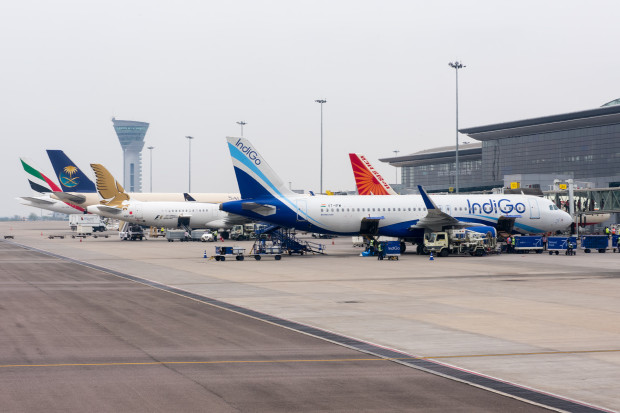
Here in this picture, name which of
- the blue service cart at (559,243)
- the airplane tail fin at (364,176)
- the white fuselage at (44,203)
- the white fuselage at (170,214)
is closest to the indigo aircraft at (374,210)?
the blue service cart at (559,243)

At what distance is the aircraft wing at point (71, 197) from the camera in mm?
107469

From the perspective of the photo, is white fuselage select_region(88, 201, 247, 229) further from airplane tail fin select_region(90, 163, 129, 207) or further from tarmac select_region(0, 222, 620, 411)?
tarmac select_region(0, 222, 620, 411)

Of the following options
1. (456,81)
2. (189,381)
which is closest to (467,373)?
(189,381)

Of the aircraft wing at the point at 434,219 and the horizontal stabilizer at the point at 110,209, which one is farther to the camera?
the horizontal stabilizer at the point at 110,209

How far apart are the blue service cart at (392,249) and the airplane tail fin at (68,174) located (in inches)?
2687

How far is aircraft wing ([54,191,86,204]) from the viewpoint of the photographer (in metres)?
107

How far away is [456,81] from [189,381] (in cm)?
7047

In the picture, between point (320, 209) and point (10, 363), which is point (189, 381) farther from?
point (320, 209)

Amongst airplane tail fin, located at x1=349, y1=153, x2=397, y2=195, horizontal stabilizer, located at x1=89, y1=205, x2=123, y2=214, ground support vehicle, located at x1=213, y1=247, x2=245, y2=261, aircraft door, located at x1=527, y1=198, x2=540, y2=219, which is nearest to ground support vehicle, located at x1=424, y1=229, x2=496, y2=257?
aircraft door, located at x1=527, y1=198, x2=540, y2=219

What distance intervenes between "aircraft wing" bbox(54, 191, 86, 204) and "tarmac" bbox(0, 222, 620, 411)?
5655cm

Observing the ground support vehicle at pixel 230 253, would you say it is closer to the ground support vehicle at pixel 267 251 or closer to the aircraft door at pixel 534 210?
the ground support vehicle at pixel 267 251

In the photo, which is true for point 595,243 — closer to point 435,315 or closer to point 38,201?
point 435,315

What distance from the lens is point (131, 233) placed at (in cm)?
9794

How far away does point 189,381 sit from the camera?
15984mm
